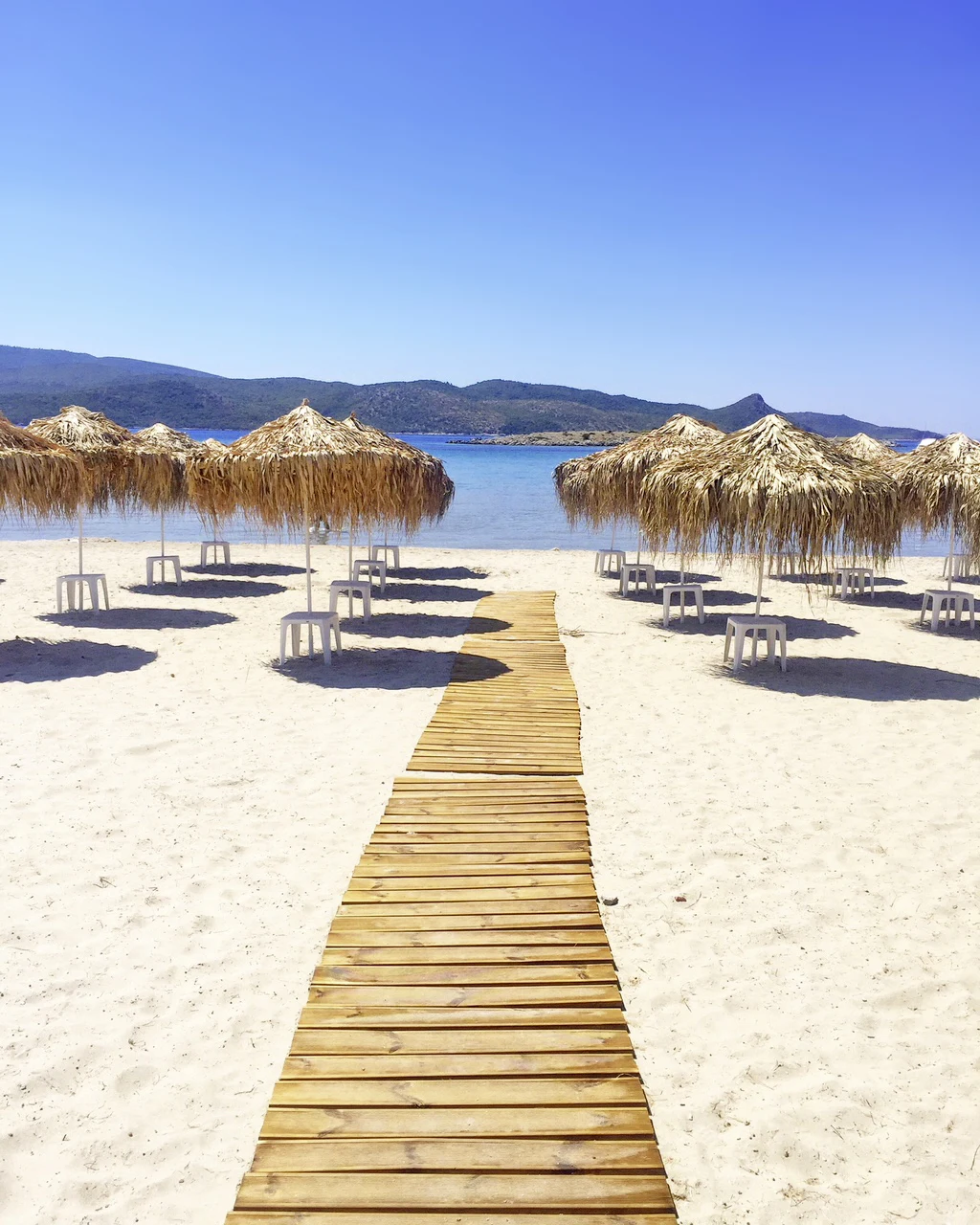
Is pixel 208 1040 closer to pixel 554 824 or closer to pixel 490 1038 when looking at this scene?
pixel 490 1038

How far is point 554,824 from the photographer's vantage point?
3.90m

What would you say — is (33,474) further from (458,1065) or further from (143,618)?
(458,1065)

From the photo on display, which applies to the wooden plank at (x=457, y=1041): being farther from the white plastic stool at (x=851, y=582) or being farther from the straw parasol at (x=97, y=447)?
the white plastic stool at (x=851, y=582)

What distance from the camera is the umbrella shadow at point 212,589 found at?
36.1 ft

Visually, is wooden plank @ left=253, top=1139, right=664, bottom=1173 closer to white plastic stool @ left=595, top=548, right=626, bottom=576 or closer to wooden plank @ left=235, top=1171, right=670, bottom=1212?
wooden plank @ left=235, top=1171, right=670, bottom=1212

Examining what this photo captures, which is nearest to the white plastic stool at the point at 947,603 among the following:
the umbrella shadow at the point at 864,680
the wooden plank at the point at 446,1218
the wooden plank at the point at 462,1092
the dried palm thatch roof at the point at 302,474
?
the umbrella shadow at the point at 864,680

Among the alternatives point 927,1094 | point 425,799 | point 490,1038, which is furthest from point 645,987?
point 425,799

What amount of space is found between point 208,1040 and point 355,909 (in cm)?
77

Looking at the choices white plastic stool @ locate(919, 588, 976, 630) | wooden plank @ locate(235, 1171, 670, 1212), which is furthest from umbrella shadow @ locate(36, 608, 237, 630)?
white plastic stool @ locate(919, 588, 976, 630)

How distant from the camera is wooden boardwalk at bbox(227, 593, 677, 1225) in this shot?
1882 millimetres

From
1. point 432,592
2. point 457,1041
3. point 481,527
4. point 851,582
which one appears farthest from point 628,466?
point 481,527

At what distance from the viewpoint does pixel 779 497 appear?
677 cm

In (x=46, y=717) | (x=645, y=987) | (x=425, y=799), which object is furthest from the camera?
(x=46, y=717)

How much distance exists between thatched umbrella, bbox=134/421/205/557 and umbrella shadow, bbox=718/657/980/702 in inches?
287
